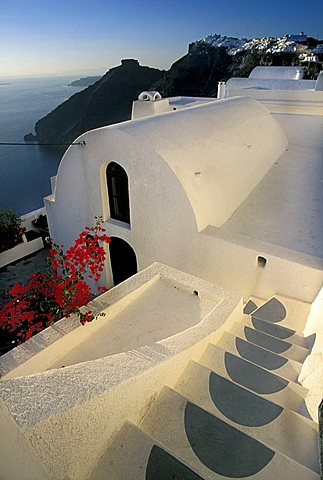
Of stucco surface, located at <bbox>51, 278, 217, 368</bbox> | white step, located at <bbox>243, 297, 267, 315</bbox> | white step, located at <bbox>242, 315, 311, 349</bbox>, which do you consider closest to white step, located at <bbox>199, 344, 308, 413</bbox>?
stucco surface, located at <bbox>51, 278, 217, 368</bbox>

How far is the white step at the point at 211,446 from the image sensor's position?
7.11ft

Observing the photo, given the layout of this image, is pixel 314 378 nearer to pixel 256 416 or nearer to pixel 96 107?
pixel 256 416

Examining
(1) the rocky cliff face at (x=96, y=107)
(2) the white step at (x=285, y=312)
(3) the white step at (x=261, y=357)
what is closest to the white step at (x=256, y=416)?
(3) the white step at (x=261, y=357)

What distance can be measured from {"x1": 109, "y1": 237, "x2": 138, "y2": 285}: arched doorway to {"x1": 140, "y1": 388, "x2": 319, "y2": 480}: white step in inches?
206

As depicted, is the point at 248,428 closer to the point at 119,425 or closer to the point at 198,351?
the point at 198,351

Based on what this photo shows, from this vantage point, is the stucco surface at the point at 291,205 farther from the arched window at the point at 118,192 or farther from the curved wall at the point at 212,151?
the arched window at the point at 118,192

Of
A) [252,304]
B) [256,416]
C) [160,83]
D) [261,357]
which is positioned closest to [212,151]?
[252,304]

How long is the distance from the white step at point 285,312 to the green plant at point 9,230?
779cm

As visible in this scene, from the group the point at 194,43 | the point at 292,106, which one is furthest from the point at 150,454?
the point at 194,43

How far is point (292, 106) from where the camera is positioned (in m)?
11.2

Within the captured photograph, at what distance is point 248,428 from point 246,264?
11.8 ft

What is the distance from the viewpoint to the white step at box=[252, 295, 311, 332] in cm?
506

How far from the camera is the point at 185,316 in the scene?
161 inches

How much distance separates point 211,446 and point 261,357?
5.00ft
